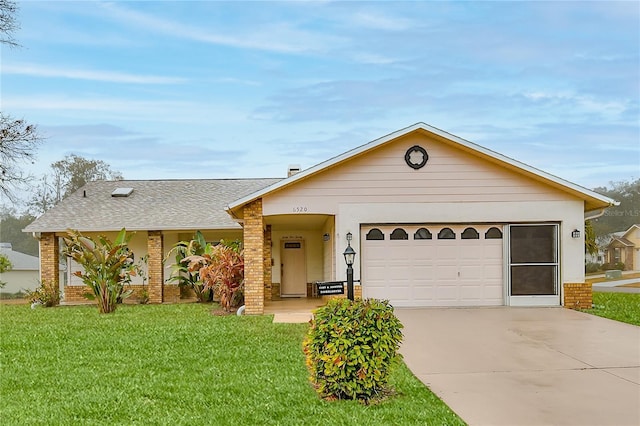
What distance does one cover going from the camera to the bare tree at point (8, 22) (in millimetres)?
18578

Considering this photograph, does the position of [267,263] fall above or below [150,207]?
below

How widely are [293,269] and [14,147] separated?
9794 millimetres

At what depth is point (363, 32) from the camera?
1538 centimetres

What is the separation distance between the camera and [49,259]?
69.6ft

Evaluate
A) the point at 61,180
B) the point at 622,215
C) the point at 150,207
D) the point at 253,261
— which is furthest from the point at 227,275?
the point at 622,215

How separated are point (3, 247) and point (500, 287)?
102 feet

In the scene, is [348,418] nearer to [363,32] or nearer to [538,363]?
[538,363]

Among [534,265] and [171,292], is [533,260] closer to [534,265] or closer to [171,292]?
[534,265]

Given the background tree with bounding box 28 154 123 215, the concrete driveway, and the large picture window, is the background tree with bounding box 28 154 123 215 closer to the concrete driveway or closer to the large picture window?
the large picture window

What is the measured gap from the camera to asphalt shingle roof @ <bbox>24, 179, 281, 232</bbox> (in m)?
21.3

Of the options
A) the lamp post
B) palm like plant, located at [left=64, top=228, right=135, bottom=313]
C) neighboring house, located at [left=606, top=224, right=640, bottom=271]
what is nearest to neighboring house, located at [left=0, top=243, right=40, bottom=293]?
palm like plant, located at [left=64, top=228, right=135, bottom=313]

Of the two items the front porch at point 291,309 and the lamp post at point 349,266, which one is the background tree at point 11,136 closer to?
the front porch at point 291,309

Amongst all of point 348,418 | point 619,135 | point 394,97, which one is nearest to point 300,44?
point 394,97

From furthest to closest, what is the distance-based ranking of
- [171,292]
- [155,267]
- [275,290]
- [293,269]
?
[171,292], [293,269], [275,290], [155,267]
